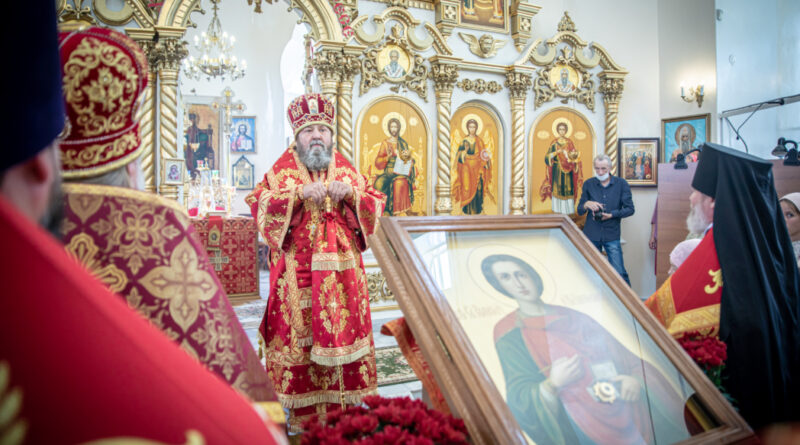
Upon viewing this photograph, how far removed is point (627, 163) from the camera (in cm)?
884

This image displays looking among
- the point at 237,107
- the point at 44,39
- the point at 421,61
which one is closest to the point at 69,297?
the point at 44,39

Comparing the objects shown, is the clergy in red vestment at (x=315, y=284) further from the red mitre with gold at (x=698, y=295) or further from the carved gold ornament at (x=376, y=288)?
the carved gold ornament at (x=376, y=288)

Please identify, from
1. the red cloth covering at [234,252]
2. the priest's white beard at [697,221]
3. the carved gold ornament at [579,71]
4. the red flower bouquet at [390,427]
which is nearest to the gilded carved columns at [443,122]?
the carved gold ornament at [579,71]

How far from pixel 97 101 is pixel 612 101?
352 inches

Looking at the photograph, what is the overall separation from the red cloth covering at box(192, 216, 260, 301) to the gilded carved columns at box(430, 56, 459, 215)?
2.76 m

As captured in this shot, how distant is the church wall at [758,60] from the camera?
8.18 meters

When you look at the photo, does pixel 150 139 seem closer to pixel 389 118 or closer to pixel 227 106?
pixel 389 118

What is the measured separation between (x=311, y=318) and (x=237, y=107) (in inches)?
400

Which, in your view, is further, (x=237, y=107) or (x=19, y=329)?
(x=237, y=107)

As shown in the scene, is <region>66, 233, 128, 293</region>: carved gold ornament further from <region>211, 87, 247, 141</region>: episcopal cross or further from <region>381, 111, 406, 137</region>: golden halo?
<region>211, 87, 247, 141</region>: episcopal cross

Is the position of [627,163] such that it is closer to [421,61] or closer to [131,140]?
[421,61]

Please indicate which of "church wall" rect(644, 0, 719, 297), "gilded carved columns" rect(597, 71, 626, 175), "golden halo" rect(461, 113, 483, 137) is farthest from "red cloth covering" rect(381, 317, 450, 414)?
"church wall" rect(644, 0, 719, 297)

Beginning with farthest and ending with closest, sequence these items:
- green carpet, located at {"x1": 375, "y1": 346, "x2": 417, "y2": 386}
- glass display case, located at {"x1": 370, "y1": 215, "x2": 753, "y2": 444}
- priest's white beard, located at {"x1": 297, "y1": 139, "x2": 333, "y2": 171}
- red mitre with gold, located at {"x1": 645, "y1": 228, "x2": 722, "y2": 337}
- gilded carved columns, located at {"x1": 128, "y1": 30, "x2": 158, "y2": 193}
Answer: gilded carved columns, located at {"x1": 128, "y1": 30, "x2": 158, "y2": 193}, green carpet, located at {"x1": 375, "y1": 346, "x2": 417, "y2": 386}, priest's white beard, located at {"x1": 297, "y1": 139, "x2": 333, "y2": 171}, red mitre with gold, located at {"x1": 645, "y1": 228, "x2": 722, "y2": 337}, glass display case, located at {"x1": 370, "y1": 215, "x2": 753, "y2": 444}

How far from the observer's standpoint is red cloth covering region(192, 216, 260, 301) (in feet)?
23.8
